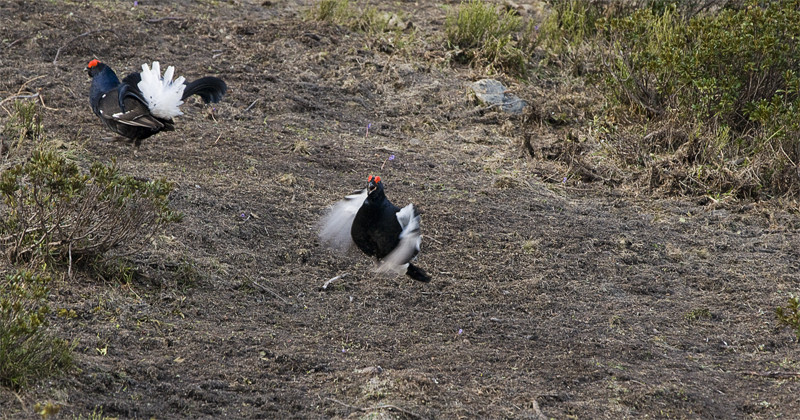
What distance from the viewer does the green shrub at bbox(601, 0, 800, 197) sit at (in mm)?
6133

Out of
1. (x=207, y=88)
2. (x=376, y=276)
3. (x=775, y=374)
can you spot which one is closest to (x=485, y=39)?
(x=207, y=88)

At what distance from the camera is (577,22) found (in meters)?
8.80

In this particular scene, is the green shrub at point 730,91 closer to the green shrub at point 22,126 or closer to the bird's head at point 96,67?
the bird's head at point 96,67

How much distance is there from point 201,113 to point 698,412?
465 cm

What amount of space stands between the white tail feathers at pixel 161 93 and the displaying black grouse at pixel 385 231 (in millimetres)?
1749

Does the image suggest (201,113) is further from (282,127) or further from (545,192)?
(545,192)

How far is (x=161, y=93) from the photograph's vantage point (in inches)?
215

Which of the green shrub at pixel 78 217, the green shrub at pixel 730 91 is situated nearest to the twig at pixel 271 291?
the green shrub at pixel 78 217

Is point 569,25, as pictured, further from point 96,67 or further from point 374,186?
point 374,186

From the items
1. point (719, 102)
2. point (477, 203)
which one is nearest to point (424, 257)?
point (477, 203)

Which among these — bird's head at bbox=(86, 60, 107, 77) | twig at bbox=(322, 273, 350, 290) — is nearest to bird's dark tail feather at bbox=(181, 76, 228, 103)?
bird's head at bbox=(86, 60, 107, 77)

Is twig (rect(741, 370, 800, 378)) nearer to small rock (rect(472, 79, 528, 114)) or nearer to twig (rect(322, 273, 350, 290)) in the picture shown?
twig (rect(322, 273, 350, 290))

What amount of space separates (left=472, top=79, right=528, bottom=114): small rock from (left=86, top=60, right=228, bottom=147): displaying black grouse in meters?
2.97

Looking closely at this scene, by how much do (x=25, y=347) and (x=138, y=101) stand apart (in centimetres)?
275
